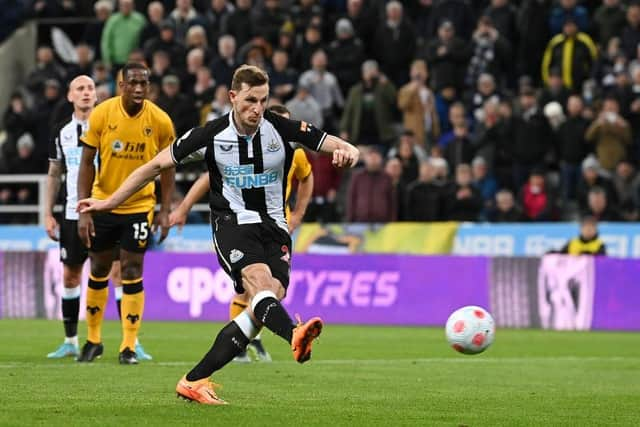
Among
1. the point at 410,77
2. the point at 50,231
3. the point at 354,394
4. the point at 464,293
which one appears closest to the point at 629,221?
the point at 464,293

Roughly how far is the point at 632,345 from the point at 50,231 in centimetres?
688

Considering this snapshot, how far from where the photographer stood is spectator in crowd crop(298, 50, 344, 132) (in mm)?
24828

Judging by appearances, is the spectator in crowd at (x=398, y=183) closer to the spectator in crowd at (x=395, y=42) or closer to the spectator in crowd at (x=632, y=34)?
the spectator in crowd at (x=395, y=42)

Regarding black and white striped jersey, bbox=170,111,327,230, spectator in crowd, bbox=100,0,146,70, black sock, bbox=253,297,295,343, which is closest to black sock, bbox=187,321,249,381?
black sock, bbox=253,297,295,343

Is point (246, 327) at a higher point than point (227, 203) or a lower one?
lower

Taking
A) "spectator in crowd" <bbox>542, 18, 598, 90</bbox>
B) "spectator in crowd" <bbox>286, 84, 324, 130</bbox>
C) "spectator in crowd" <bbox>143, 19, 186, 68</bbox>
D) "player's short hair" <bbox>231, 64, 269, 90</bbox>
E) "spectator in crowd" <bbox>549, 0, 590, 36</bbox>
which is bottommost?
"player's short hair" <bbox>231, 64, 269, 90</bbox>

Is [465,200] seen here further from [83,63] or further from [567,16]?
[83,63]

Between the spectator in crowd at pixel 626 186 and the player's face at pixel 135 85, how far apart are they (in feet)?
37.1

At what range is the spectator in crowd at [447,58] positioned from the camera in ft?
80.9

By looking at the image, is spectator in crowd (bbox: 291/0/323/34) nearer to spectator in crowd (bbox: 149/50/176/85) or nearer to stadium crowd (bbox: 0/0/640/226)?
stadium crowd (bbox: 0/0/640/226)

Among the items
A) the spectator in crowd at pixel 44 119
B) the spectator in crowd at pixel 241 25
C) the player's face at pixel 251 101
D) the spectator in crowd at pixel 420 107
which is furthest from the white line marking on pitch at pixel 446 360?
the spectator in crowd at pixel 44 119

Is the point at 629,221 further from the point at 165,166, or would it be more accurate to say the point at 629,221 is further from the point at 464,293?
the point at 165,166

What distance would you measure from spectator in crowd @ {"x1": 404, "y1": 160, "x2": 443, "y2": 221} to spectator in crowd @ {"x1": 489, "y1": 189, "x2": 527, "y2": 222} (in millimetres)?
1065

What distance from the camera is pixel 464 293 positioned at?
20625 mm
